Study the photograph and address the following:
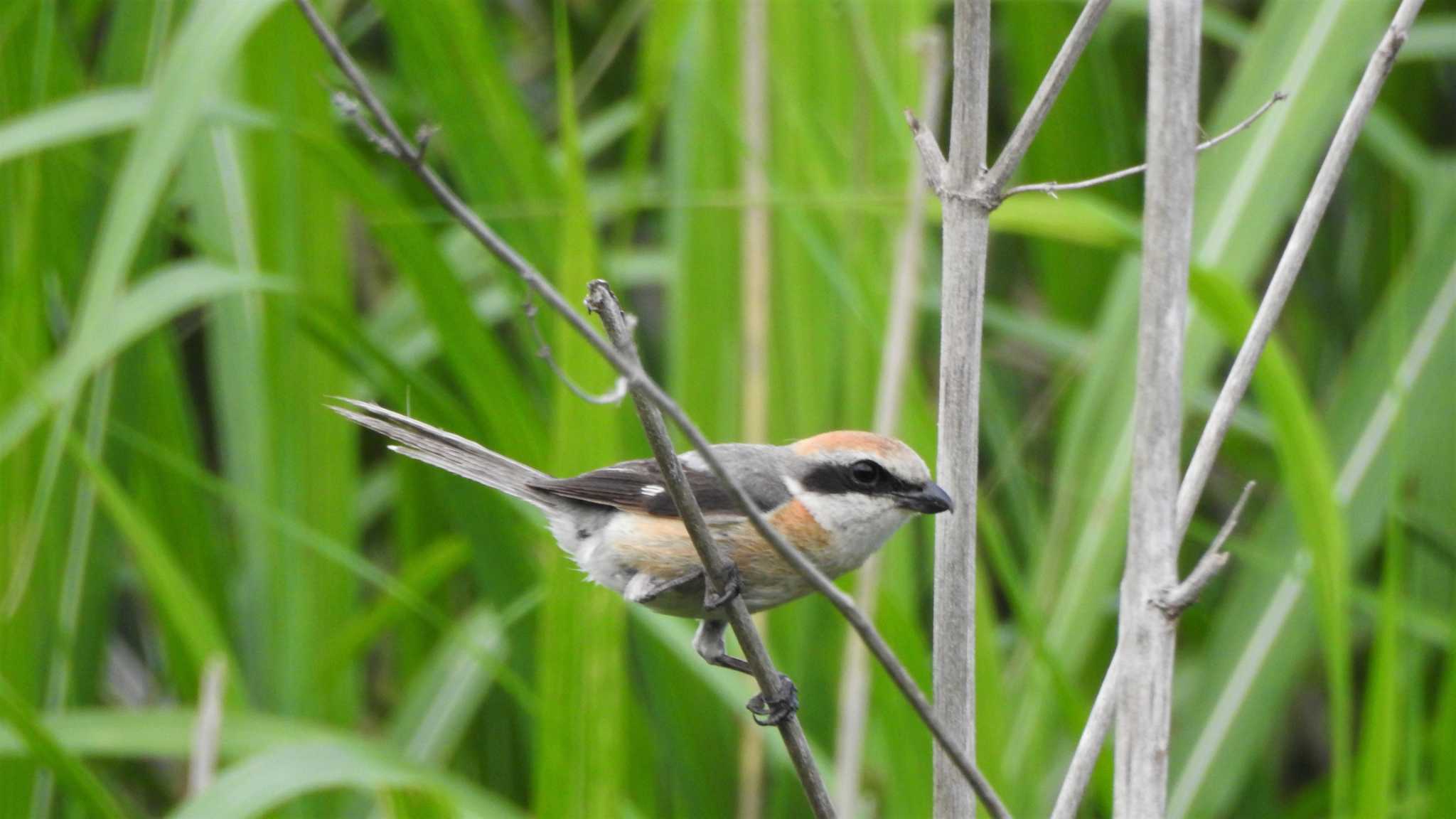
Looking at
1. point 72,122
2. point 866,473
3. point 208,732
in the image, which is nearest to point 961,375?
point 866,473

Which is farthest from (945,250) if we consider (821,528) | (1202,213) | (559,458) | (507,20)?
(507,20)

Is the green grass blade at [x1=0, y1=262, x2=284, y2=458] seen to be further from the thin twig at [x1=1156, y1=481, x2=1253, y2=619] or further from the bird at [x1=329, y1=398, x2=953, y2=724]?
the thin twig at [x1=1156, y1=481, x2=1253, y2=619]

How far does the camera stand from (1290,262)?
1.32 meters

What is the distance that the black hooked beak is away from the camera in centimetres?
179

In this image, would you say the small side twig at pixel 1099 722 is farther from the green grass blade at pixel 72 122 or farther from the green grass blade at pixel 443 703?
the green grass blade at pixel 72 122

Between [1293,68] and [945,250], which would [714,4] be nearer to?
[1293,68]

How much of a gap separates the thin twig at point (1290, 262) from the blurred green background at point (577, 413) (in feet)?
2.55

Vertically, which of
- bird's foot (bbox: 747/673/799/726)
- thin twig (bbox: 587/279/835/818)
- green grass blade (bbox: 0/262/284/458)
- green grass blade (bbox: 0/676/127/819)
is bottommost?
green grass blade (bbox: 0/676/127/819)

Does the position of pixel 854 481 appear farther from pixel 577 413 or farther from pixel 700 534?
pixel 700 534

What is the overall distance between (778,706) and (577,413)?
0.61 metres

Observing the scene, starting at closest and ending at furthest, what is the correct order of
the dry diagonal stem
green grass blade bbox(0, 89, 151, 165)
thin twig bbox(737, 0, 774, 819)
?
1. the dry diagonal stem
2. green grass blade bbox(0, 89, 151, 165)
3. thin twig bbox(737, 0, 774, 819)

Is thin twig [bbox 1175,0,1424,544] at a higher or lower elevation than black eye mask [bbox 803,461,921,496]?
higher

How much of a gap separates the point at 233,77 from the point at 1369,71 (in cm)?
233

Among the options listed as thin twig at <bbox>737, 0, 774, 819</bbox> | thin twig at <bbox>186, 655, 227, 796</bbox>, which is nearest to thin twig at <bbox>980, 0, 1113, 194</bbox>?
thin twig at <bbox>737, 0, 774, 819</bbox>
